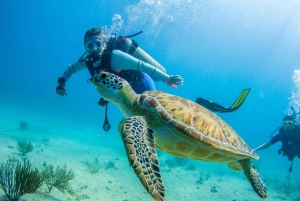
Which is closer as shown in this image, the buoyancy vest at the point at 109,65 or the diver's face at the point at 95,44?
the buoyancy vest at the point at 109,65

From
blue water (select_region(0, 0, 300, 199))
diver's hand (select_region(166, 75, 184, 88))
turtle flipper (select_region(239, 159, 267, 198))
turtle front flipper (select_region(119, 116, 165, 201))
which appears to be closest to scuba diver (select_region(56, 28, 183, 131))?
diver's hand (select_region(166, 75, 184, 88))

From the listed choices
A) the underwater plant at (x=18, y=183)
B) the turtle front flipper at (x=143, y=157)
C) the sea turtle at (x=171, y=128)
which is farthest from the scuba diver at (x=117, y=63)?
the turtle front flipper at (x=143, y=157)

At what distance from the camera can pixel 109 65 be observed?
4633 millimetres

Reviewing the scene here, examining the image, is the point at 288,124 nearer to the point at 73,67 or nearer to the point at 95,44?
the point at 95,44

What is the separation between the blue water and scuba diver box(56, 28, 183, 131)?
27.5m

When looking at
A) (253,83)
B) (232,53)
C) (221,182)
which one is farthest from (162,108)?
(253,83)

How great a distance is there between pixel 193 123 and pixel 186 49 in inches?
3872

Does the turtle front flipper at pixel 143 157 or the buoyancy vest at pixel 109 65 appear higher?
the buoyancy vest at pixel 109 65

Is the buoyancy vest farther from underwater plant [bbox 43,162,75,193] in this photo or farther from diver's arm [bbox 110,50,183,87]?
underwater plant [bbox 43,162,75,193]

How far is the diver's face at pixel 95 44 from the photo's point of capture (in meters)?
4.94

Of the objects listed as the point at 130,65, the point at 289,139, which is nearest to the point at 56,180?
the point at 130,65

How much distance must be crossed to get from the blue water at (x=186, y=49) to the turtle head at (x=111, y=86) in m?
29.1

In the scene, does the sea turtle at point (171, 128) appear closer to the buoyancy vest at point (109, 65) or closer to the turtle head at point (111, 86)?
the turtle head at point (111, 86)

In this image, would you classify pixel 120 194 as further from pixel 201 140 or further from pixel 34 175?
pixel 201 140
